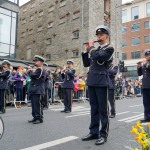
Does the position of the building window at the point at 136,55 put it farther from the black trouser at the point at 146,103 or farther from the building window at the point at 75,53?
the black trouser at the point at 146,103

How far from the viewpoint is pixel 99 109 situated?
498 cm

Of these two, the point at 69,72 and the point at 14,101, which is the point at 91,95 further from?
the point at 14,101

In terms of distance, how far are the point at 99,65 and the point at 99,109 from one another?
87 cm

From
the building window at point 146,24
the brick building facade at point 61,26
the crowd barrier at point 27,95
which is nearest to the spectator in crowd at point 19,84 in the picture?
the crowd barrier at point 27,95

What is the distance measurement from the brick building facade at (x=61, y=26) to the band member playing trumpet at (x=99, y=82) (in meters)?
23.0

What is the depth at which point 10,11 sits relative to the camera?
25625 millimetres

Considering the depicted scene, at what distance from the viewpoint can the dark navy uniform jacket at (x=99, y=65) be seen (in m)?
4.72

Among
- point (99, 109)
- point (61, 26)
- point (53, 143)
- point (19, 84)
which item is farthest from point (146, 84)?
point (61, 26)

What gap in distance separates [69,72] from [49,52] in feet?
80.2

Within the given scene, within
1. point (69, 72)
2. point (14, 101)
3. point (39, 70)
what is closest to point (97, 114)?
point (39, 70)

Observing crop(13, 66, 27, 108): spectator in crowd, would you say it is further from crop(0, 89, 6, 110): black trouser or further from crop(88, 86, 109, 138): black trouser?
crop(88, 86, 109, 138): black trouser

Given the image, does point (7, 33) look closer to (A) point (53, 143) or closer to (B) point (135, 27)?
(A) point (53, 143)

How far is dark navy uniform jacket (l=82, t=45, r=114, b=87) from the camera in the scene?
4.72 metres

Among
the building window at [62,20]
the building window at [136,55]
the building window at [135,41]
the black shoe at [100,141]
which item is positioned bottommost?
the black shoe at [100,141]
